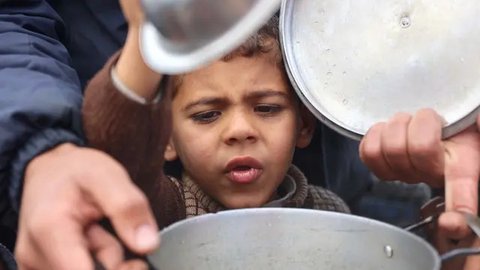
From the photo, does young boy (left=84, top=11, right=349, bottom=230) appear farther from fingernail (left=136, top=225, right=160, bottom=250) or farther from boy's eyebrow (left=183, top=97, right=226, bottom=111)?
fingernail (left=136, top=225, right=160, bottom=250)

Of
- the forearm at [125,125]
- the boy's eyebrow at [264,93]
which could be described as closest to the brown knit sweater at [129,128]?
the forearm at [125,125]

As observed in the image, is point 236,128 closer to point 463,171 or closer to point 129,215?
point 463,171

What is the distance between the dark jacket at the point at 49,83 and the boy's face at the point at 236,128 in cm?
17

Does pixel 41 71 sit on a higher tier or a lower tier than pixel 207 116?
higher

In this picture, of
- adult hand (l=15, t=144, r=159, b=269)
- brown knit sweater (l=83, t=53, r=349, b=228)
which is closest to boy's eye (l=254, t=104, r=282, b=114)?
brown knit sweater (l=83, t=53, r=349, b=228)

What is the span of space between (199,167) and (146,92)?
339 millimetres

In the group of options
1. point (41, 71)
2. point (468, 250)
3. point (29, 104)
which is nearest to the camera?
point (468, 250)

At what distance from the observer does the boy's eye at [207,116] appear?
1097mm

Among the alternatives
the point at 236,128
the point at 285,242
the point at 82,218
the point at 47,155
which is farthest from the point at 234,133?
the point at 82,218

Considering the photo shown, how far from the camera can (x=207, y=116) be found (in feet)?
3.61

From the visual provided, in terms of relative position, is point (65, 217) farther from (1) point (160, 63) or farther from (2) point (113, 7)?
(2) point (113, 7)

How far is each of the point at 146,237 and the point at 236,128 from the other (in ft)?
1.56

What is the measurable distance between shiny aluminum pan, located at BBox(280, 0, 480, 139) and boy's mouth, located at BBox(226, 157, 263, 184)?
107 mm

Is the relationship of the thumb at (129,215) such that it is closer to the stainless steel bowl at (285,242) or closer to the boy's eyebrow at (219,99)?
the stainless steel bowl at (285,242)
